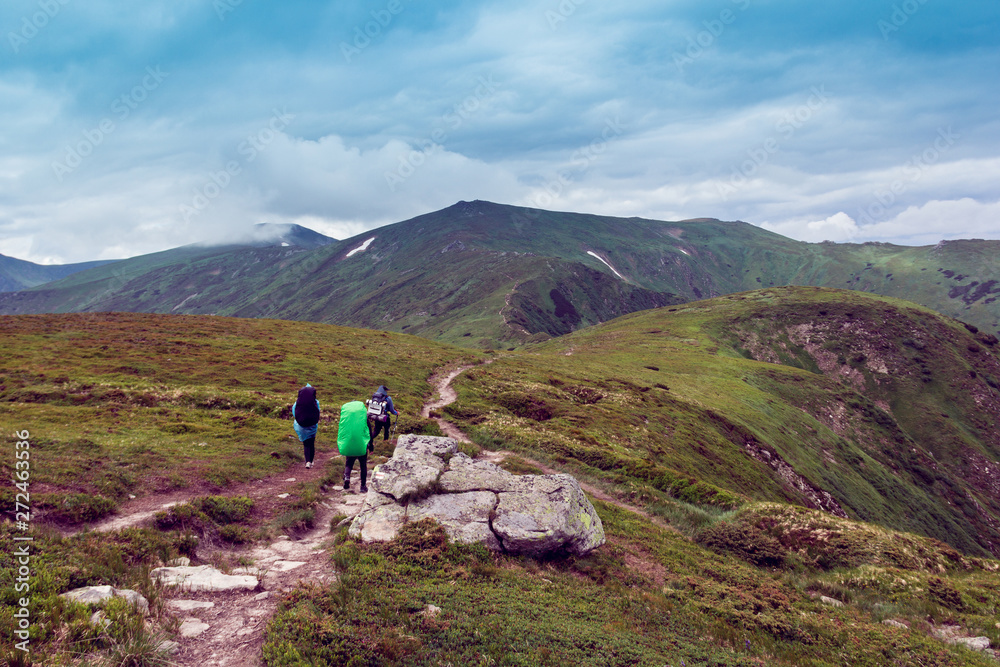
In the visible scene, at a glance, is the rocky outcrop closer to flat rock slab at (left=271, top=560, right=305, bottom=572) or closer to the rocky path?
the rocky path

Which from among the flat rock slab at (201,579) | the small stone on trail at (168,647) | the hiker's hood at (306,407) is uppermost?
the hiker's hood at (306,407)

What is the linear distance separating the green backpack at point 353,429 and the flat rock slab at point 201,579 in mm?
6817

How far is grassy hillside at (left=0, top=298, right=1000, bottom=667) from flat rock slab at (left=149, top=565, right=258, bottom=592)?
0.54 metres

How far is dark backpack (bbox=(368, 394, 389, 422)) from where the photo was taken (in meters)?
23.9

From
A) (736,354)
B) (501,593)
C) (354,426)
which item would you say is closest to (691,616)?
(501,593)

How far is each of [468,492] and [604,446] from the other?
22.3m

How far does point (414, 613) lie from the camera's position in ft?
35.1

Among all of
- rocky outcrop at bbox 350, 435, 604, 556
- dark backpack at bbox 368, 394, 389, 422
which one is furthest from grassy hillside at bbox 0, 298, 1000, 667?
dark backpack at bbox 368, 394, 389, 422

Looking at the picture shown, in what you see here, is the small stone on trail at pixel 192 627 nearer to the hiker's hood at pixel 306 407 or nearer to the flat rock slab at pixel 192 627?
the flat rock slab at pixel 192 627

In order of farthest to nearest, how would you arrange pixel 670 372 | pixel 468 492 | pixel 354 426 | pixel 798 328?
pixel 798 328
pixel 670 372
pixel 354 426
pixel 468 492

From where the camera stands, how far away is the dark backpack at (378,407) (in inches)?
942

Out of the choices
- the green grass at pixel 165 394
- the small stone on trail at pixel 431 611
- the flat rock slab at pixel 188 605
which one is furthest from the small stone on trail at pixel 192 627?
the green grass at pixel 165 394

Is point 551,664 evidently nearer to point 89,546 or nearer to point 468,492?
point 468,492

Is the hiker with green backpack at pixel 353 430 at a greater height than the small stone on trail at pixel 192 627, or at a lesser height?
greater
